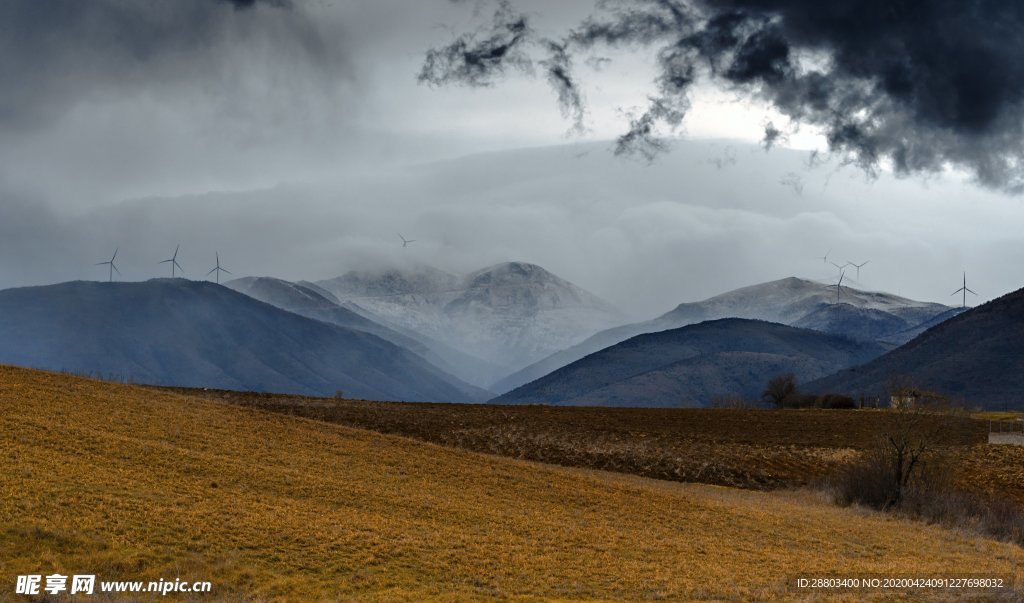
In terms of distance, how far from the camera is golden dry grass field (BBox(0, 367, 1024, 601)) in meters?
28.4

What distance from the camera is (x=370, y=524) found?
35.5 m

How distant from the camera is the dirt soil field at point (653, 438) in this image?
74688mm

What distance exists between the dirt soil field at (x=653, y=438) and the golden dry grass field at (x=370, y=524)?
54.2 feet

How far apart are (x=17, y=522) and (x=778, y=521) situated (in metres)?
35.4

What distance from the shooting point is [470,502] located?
43.8 meters

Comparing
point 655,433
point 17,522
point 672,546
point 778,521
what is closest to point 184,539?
point 17,522

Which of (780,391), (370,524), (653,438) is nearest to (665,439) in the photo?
(653,438)

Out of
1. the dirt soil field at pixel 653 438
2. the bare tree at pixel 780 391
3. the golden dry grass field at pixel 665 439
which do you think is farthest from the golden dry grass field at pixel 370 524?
the bare tree at pixel 780 391

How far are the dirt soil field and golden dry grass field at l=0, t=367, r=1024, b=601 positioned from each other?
16.5 meters

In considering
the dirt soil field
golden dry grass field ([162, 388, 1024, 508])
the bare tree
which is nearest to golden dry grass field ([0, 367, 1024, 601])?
the dirt soil field

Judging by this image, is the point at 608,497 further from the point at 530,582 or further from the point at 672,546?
the point at 530,582

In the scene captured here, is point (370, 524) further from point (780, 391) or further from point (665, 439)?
point (780, 391)

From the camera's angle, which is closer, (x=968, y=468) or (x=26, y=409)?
(x=26, y=409)

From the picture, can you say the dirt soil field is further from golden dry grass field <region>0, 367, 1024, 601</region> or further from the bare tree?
the bare tree
